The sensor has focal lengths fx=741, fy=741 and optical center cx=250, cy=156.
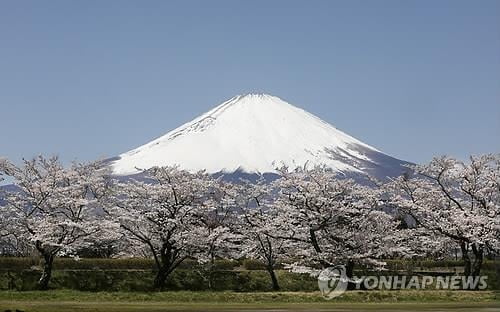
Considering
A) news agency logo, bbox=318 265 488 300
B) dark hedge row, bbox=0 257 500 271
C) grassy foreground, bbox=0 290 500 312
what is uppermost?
dark hedge row, bbox=0 257 500 271

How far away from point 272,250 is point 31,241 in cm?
1225

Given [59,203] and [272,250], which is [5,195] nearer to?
[59,203]

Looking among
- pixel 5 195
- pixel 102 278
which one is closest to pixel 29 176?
pixel 5 195

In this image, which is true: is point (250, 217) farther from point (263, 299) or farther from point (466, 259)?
point (466, 259)

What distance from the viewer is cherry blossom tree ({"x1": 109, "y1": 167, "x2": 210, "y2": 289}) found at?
3716 centimetres

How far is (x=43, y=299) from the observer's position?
3003cm

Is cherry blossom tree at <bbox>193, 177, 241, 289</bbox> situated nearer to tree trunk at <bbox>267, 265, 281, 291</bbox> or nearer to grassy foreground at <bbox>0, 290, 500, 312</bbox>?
tree trunk at <bbox>267, 265, 281, 291</bbox>

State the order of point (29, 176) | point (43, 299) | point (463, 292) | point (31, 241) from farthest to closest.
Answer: point (29, 176) → point (31, 241) → point (463, 292) → point (43, 299)

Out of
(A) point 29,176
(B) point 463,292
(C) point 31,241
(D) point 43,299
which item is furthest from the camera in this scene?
(A) point 29,176

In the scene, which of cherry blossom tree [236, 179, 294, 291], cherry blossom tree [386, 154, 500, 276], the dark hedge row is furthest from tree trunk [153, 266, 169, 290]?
cherry blossom tree [386, 154, 500, 276]

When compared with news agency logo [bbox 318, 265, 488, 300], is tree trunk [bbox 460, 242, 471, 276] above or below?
above

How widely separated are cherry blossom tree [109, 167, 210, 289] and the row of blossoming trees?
5 cm

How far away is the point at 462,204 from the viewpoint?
4044 centimetres

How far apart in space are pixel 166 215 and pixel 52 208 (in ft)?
19.8
